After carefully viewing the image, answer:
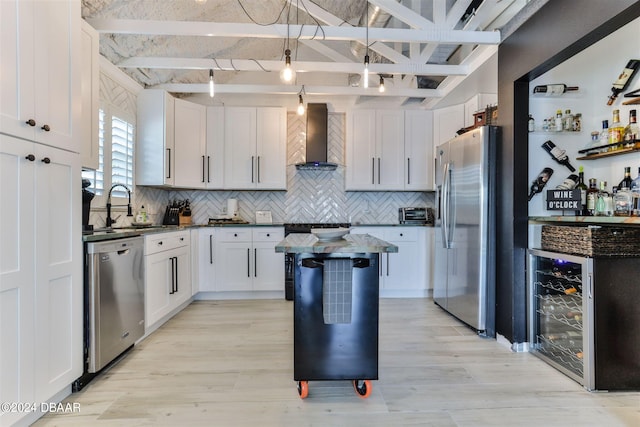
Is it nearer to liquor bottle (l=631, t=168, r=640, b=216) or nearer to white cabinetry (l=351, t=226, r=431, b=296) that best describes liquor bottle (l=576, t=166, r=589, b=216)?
liquor bottle (l=631, t=168, r=640, b=216)

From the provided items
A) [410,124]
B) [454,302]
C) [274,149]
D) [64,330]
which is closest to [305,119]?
[274,149]

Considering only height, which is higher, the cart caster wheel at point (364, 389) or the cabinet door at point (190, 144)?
the cabinet door at point (190, 144)

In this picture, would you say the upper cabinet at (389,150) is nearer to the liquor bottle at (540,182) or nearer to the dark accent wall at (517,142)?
the dark accent wall at (517,142)

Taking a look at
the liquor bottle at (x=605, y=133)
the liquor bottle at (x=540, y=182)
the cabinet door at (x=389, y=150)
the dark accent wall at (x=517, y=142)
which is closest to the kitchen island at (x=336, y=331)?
the dark accent wall at (x=517, y=142)

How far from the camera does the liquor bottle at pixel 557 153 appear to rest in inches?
109

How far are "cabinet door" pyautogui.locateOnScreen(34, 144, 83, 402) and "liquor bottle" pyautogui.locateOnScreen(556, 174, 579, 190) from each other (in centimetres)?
350

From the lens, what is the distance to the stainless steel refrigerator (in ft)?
9.69

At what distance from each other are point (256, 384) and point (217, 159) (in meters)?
3.08

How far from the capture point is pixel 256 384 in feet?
7.13

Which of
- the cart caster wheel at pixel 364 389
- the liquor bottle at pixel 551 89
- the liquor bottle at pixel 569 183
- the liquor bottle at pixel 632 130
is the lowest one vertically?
the cart caster wheel at pixel 364 389

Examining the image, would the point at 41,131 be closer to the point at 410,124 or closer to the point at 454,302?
the point at 454,302

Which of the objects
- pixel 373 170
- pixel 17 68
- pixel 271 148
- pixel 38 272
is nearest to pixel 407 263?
pixel 373 170

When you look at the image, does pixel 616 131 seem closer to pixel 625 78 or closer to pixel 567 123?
pixel 567 123

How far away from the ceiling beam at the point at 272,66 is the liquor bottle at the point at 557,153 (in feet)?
3.81
